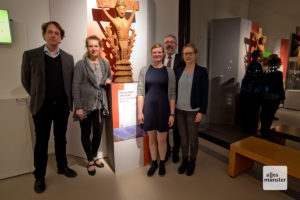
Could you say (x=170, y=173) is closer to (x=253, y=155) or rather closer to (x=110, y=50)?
(x=253, y=155)

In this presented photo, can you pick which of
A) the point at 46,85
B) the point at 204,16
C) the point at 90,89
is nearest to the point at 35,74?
the point at 46,85

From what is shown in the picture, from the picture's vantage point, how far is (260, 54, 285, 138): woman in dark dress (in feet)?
7.02

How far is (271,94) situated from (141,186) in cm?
197

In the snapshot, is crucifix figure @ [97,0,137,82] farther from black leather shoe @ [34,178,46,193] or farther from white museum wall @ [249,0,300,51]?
white museum wall @ [249,0,300,51]

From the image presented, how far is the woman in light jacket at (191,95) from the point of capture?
1.78 m

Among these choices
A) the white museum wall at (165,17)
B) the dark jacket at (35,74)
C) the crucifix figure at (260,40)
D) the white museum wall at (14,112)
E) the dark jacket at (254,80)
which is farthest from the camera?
the white museum wall at (165,17)

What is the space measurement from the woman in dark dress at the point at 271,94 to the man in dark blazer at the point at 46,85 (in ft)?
7.73

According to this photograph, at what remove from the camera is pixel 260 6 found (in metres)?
2.38

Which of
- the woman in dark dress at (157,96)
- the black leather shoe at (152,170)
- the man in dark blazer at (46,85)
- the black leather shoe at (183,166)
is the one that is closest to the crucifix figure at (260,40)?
the woman in dark dress at (157,96)

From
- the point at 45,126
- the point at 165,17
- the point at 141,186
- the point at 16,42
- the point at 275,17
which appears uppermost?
the point at 165,17

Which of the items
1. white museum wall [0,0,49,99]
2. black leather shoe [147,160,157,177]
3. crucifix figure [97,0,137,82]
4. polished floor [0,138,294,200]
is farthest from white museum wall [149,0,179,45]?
polished floor [0,138,294,200]

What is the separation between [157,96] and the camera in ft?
5.77

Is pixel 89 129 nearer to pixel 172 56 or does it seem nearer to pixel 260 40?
pixel 172 56
